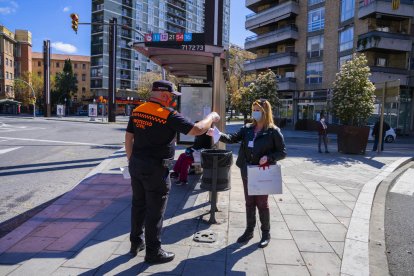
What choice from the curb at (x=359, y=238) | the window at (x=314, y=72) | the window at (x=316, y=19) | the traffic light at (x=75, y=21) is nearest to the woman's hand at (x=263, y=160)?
the curb at (x=359, y=238)

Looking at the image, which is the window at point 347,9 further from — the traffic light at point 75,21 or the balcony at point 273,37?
the traffic light at point 75,21

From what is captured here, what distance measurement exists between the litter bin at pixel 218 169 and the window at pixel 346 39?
3128 cm

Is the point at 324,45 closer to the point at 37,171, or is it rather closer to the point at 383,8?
the point at 383,8

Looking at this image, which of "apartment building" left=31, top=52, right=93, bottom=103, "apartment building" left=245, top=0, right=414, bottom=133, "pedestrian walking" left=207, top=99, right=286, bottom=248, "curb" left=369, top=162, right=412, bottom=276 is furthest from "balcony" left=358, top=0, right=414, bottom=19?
"apartment building" left=31, top=52, right=93, bottom=103

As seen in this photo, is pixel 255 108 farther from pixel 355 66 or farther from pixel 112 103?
pixel 112 103

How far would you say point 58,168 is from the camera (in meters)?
9.24

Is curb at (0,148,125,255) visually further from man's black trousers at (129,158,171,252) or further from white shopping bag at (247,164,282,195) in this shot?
white shopping bag at (247,164,282,195)

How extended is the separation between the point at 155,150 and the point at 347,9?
34.5 meters

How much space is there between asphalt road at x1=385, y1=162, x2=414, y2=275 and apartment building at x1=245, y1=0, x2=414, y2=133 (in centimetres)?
1815

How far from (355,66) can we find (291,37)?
2573 cm

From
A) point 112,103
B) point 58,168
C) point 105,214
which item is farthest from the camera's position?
point 112,103

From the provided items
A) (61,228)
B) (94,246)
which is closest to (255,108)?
(94,246)

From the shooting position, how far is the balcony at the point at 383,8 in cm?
2822

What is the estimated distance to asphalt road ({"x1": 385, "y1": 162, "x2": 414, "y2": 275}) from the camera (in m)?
3.96
